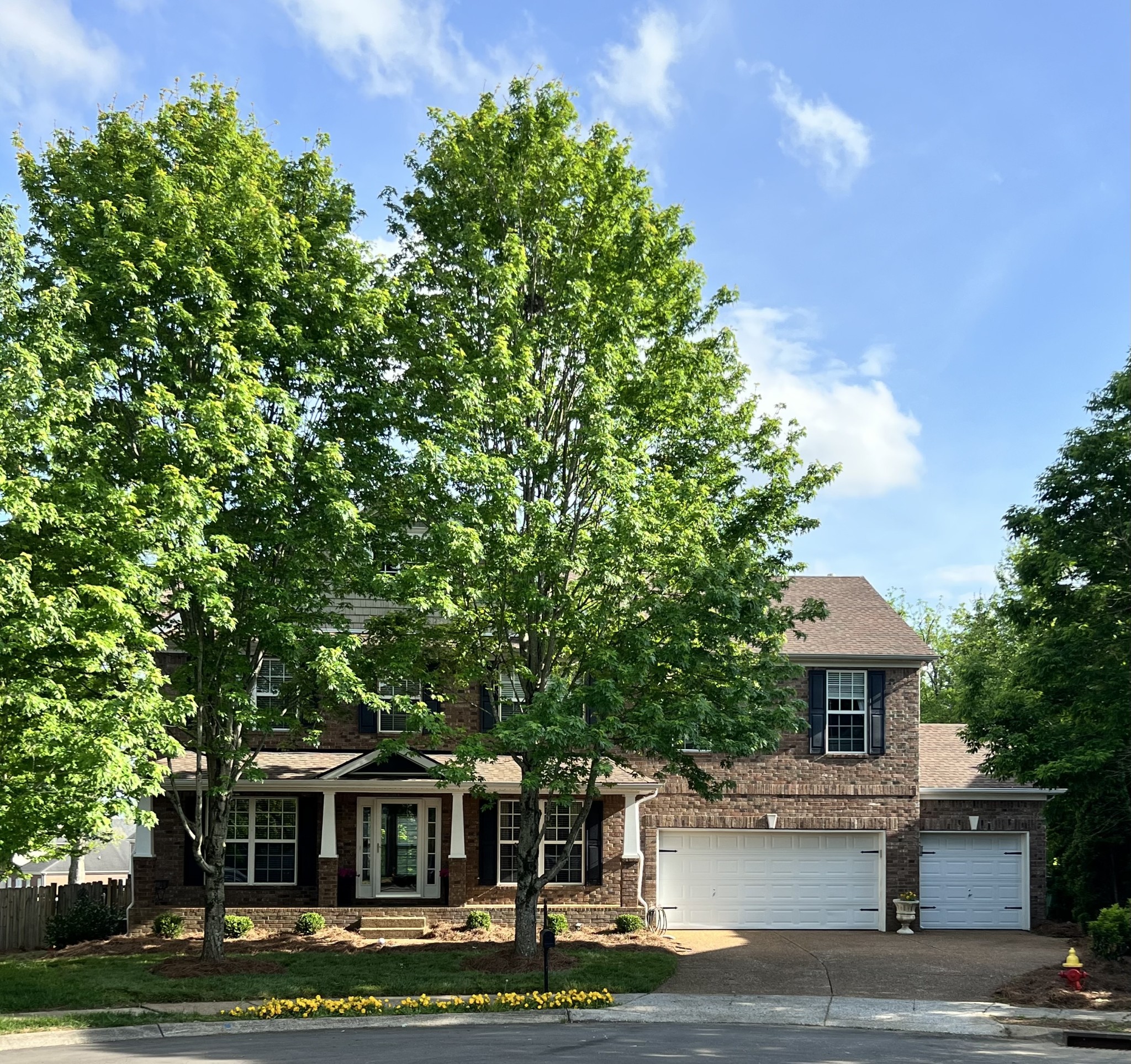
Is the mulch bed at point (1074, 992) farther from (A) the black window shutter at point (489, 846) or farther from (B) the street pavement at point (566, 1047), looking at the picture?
(A) the black window shutter at point (489, 846)

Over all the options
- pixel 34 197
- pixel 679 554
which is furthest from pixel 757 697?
pixel 34 197

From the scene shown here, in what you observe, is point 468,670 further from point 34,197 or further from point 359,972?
point 34,197

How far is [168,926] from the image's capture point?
2284 cm

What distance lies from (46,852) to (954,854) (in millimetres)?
19562

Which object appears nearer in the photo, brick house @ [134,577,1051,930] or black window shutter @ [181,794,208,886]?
black window shutter @ [181,794,208,886]

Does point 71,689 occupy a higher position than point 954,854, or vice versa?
point 71,689

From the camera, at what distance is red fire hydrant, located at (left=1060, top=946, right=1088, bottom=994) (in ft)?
57.2

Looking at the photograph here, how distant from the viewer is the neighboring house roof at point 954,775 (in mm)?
26094

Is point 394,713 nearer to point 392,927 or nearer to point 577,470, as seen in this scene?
point 392,927

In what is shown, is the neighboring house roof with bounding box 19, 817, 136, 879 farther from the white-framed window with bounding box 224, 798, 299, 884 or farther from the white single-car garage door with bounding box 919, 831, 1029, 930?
the white single-car garage door with bounding box 919, 831, 1029, 930

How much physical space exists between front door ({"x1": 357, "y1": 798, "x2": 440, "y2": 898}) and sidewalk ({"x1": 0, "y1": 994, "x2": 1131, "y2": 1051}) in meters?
7.68

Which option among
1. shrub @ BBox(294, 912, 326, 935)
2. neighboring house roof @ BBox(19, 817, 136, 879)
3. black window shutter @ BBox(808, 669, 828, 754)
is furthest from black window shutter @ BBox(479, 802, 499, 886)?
neighboring house roof @ BBox(19, 817, 136, 879)

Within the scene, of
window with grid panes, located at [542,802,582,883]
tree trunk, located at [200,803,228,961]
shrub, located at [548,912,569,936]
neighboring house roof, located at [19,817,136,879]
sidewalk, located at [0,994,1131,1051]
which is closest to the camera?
sidewalk, located at [0,994,1131,1051]

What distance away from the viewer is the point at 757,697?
61.4 ft
